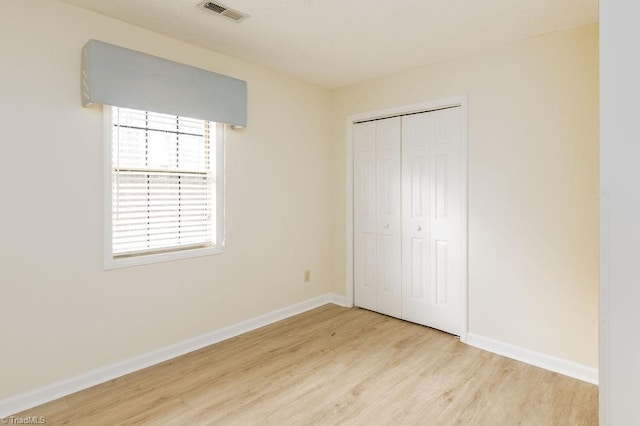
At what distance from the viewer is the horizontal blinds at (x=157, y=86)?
230cm

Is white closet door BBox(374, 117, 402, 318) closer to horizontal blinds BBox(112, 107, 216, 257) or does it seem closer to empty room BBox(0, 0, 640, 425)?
empty room BBox(0, 0, 640, 425)

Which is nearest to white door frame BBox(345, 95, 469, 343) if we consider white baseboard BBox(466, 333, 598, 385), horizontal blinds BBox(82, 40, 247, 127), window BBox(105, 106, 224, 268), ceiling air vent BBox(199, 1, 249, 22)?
white baseboard BBox(466, 333, 598, 385)

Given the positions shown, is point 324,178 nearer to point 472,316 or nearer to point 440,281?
point 440,281

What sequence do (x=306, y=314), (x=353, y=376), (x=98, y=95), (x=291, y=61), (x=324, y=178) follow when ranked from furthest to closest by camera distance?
(x=324, y=178)
(x=306, y=314)
(x=291, y=61)
(x=353, y=376)
(x=98, y=95)

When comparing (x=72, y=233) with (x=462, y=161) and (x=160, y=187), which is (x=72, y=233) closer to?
(x=160, y=187)

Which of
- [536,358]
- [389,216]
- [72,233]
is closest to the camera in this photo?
[72,233]

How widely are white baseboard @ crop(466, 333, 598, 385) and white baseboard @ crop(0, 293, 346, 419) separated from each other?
1.77 meters

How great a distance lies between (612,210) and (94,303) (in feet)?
9.89

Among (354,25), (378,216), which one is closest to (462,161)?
(378,216)

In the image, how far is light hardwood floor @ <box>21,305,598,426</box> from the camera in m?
2.08

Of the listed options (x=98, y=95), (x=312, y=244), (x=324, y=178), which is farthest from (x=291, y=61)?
(x=312, y=244)

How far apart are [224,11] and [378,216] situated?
92.0 inches

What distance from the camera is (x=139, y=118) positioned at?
8.63ft

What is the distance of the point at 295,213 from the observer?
3795 millimetres
